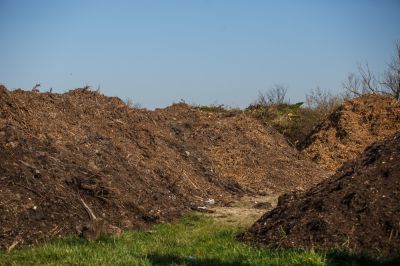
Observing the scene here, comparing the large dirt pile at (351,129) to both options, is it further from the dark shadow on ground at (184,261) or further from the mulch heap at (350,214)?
the dark shadow on ground at (184,261)

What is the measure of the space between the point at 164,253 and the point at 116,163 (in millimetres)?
A: 4339

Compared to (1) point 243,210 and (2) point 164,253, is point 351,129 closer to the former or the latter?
(1) point 243,210

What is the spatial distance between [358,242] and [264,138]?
11.5 meters

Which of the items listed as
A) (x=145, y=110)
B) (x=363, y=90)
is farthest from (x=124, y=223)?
(x=363, y=90)

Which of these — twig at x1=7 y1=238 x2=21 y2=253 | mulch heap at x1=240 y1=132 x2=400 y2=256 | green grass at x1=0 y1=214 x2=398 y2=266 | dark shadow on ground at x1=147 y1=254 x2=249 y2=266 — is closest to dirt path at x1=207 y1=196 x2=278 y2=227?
green grass at x1=0 y1=214 x2=398 y2=266

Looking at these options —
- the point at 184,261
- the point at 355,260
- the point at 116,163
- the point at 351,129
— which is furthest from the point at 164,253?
the point at 351,129

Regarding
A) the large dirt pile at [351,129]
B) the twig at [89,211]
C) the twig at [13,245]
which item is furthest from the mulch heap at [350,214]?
the large dirt pile at [351,129]

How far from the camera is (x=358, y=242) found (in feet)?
18.0

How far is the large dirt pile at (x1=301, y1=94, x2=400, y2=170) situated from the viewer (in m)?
17.5

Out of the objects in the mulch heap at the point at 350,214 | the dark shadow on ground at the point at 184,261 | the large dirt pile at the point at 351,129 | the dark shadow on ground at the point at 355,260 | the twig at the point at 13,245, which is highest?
the large dirt pile at the point at 351,129

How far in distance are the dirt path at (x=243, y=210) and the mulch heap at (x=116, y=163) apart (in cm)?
51

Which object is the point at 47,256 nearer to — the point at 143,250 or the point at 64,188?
the point at 143,250

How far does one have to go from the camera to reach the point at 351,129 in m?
18.4

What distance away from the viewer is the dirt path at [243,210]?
8.55 metres
